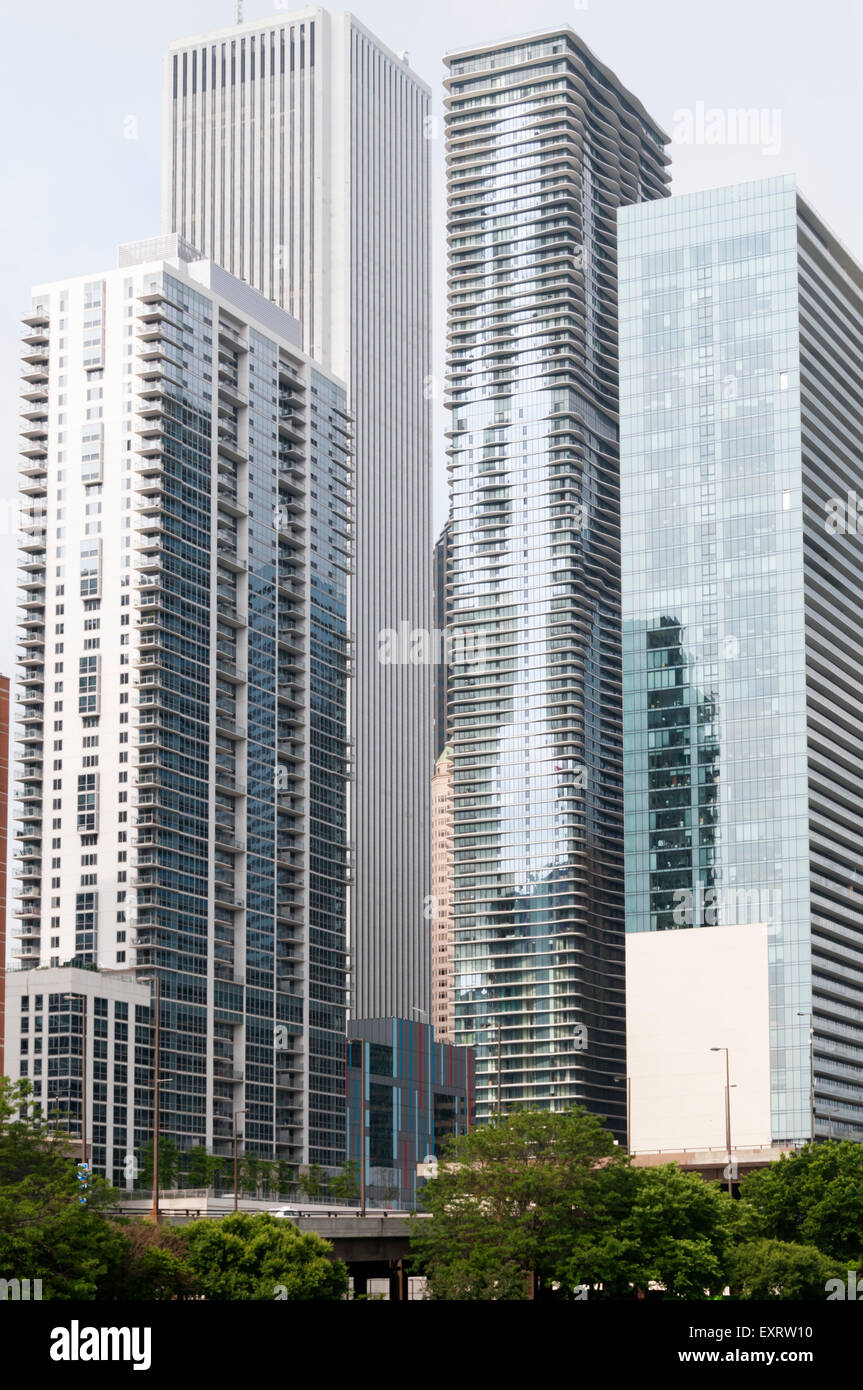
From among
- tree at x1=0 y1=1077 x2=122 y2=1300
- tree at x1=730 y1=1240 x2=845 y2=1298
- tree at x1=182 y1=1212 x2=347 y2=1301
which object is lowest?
tree at x1=730 y1=1240 x2=845 y2=1298

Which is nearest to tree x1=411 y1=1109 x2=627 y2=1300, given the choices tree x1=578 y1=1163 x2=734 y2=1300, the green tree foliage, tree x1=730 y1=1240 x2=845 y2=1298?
tree x1=578 y1=1163 x2=734 y2=1300

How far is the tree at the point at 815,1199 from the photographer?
118m

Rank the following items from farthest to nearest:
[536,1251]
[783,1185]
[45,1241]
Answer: [783,1185], [536,1251], [45,1241]

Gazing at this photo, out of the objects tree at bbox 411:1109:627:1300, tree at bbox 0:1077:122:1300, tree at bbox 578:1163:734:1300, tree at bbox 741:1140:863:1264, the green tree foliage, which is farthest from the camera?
tree at bbox 741:1140:863:1264

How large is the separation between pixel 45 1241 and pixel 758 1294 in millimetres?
43573

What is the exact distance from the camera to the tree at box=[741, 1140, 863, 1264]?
118188mm

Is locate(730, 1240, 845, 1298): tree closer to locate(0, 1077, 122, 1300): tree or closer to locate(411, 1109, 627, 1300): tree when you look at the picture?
locate(411, 1109, 627, 1300): tree

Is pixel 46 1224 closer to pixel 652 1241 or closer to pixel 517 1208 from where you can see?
pixel 517 1208

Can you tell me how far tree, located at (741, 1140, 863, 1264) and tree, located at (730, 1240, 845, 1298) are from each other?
13.1ft

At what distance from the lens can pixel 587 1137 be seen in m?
114
